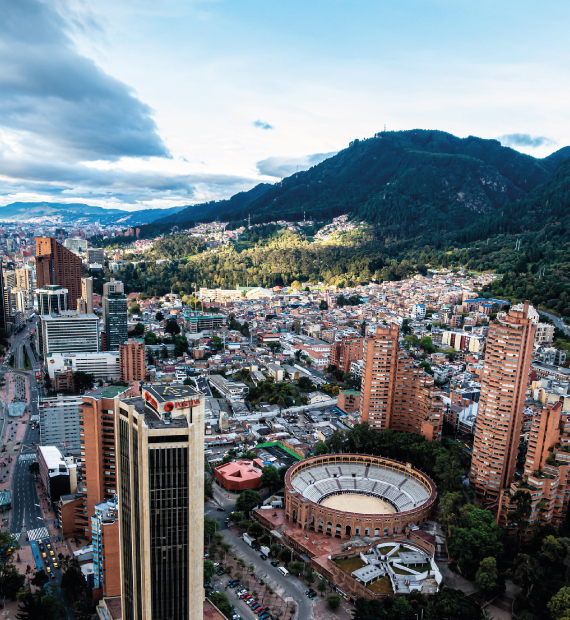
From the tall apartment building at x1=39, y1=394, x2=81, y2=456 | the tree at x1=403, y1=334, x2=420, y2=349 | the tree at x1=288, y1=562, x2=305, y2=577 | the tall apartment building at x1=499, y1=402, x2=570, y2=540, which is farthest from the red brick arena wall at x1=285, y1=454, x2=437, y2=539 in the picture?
the tree at x1=403, y1=334, x2=420, y2=349

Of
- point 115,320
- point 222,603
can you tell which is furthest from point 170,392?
point 115,320

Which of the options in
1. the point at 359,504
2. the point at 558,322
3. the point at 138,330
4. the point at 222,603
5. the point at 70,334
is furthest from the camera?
the point at 138,330

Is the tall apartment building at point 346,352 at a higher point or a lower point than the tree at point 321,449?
higher

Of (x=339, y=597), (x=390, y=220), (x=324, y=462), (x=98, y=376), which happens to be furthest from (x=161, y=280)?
(x=339, y=597)

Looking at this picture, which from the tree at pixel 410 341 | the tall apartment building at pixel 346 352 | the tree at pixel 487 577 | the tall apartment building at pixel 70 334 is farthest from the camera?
the tree at pixel 410 341

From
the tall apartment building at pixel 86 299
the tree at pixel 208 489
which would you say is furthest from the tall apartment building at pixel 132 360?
the tree at pixel 208 489

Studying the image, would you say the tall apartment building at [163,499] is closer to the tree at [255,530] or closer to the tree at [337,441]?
the tree at [255,530]

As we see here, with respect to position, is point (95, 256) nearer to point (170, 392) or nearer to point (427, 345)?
point (427, 345)

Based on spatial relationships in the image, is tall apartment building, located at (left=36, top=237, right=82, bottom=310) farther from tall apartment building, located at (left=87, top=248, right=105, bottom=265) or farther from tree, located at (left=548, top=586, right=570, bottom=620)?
tree, located at (left=548, top=586, right=570, bottom=620)
